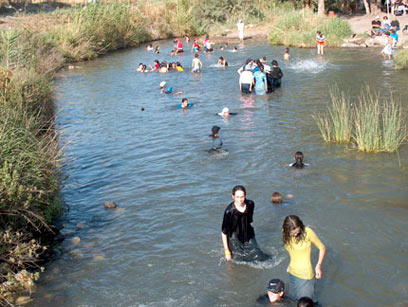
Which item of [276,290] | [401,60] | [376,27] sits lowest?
[276,290]

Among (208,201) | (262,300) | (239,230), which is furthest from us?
(208,201)

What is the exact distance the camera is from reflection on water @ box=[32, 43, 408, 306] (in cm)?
809

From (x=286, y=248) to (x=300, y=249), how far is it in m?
0.25

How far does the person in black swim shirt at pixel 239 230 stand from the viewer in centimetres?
744

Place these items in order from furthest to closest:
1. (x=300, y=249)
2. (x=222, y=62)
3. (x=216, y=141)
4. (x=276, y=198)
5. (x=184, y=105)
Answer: (x=222, y=62), (x=184, y=105), (x=216, y=141), (x=276, y=198), (x=300, y=249)

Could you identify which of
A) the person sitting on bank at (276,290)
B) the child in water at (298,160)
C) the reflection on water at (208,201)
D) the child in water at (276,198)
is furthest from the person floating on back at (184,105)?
the person sitting on bank at (276,290)

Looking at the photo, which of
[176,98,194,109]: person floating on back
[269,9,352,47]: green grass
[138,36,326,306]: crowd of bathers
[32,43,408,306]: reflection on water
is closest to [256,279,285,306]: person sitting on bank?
[138,36,326,306]: crowd of bathers

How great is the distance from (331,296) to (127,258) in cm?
373

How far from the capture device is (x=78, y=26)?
112 feet

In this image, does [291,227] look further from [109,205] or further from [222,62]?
[222,62]

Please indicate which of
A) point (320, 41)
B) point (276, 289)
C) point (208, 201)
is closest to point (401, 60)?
point (320, 41)

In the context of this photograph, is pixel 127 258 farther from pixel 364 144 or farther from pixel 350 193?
pixel 364 144

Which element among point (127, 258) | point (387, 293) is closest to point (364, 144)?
point (387, 293)

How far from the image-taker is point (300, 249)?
641 centimetres
